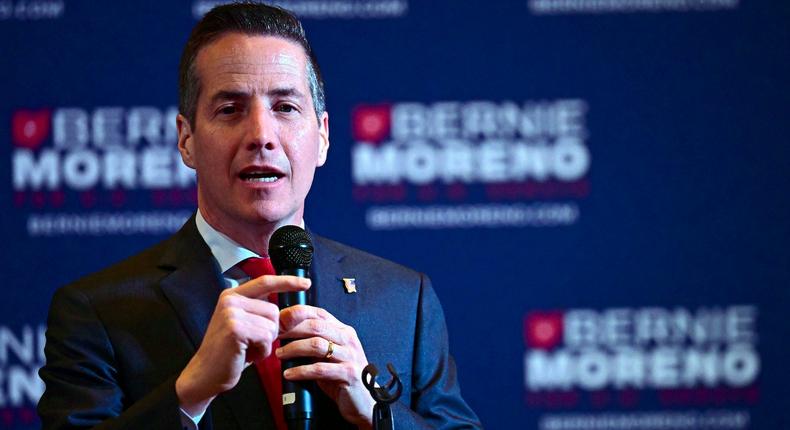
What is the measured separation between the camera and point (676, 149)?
11.8ft

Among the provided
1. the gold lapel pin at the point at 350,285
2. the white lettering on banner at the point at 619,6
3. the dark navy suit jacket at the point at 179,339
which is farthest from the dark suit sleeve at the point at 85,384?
the white lettering on banner at the point at 619,6

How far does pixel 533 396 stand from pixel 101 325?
6.32 ft

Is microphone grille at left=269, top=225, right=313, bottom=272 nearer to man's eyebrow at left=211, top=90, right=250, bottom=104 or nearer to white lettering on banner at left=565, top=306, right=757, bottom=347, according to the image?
man's eyebrow at left=211, top=90, right=250, bottom=104

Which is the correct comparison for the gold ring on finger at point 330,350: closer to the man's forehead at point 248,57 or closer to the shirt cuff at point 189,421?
the shirt cuff at point 189,421

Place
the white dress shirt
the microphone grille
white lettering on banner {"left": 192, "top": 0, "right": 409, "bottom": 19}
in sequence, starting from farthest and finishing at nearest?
white lettering on banner {"left": 192, "top": 0, "right": 409, "bottom": 19}
the white dress shirt
the microphone grille

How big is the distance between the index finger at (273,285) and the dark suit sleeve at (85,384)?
0.74ft

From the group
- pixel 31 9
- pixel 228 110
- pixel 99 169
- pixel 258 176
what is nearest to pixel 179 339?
pixel 258 176

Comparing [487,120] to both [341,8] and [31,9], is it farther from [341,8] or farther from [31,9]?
[31,9]

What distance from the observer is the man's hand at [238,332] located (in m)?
1.61

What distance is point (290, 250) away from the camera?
5.67 feet

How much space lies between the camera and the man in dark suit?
1699mm

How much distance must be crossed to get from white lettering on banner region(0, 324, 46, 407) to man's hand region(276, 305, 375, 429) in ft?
6.27

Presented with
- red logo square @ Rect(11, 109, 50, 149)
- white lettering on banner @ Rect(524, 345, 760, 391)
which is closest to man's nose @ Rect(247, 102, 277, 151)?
red logo square @ Rect(11, 109, 50, 149)

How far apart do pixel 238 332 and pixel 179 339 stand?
1.16ft
